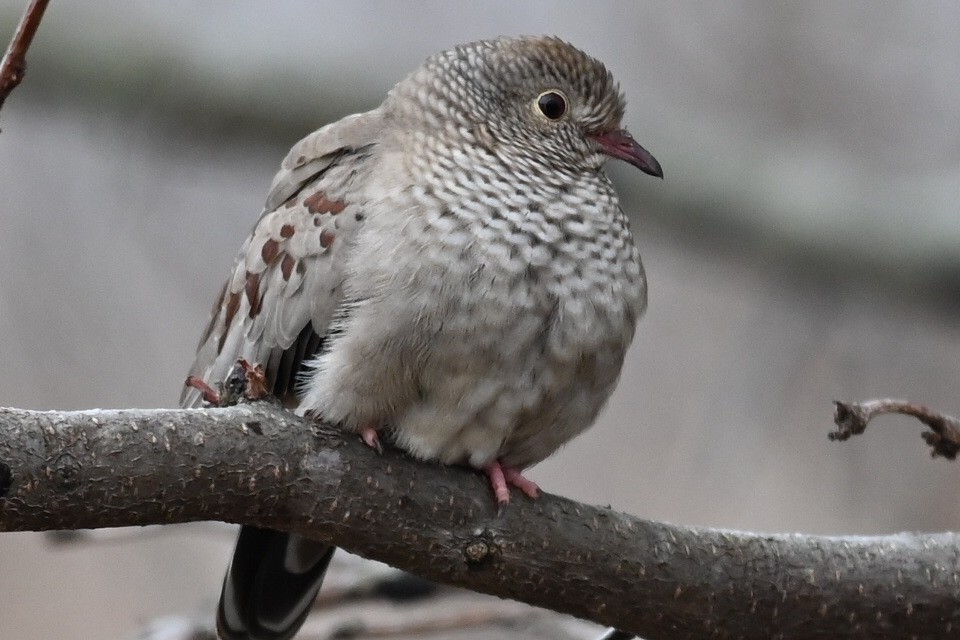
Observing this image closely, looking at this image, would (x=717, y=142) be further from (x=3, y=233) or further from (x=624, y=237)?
(x=3, y=233)

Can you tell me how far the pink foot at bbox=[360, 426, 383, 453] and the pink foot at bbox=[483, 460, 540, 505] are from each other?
0.22 meters

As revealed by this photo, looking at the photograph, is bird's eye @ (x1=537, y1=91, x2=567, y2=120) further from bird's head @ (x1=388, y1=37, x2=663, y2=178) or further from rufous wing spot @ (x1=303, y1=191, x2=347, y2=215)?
rufous wing spot @ (x1=303, y1=191, x2=347, y2=215)

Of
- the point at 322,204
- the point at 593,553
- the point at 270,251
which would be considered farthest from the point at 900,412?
the point at 270,251

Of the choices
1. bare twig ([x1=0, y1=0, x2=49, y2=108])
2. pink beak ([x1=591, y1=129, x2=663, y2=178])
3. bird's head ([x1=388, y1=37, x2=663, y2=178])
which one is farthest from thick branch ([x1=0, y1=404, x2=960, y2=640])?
pink beak ([x1=591, y1=129, x2=663, y2=178])

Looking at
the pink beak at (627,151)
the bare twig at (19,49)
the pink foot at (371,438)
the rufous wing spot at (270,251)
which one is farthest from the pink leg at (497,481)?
the bare twig at (19,49)

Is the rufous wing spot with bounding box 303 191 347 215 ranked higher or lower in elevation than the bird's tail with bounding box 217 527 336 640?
higher

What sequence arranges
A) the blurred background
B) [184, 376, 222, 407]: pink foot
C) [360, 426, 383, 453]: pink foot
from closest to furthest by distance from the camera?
[184, 376, 222, 407]: pink foot
[360, 426, 383, 453]: pink foot
the blurred background

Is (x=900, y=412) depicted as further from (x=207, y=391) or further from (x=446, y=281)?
(x=207, y=391)

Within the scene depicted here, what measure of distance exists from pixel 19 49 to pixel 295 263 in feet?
3.59

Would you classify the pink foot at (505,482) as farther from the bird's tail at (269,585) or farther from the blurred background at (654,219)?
the blurred background at (654,219)

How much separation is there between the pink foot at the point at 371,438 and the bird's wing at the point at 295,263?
0.25 m

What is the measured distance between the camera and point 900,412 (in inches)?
90.0

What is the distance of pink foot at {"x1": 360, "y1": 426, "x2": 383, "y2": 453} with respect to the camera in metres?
2.30

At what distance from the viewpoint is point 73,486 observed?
179 centimetres
